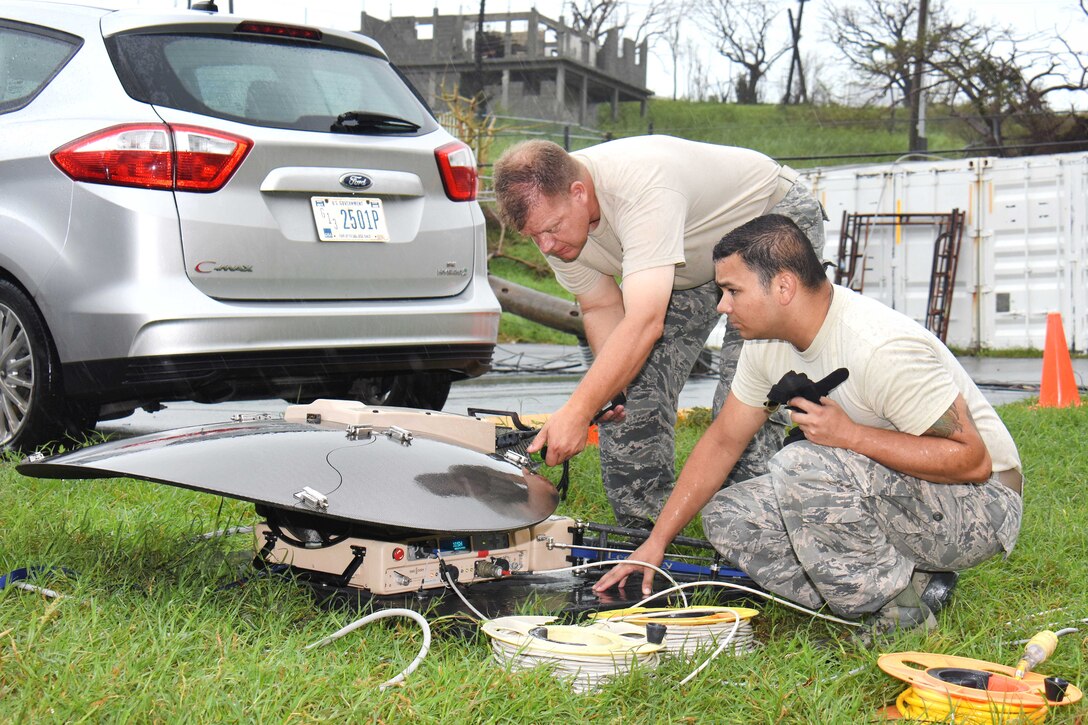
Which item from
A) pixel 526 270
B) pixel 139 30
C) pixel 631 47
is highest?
pixel 631 47

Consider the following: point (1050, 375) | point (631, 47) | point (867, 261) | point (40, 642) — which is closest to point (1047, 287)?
point (867, 261)

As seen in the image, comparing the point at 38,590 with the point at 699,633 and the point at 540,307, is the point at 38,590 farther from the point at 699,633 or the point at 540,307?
the point at 540,307

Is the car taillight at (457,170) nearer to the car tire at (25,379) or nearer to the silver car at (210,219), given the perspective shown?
the silver car at (210,219)

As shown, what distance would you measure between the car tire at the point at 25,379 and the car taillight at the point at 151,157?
690 mm

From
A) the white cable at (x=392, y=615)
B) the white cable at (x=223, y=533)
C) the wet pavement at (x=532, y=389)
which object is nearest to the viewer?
the white cable at (x=392, y=615)

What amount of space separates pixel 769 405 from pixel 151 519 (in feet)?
6.86

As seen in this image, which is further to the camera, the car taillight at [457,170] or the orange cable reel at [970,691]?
the car taillight at [457,170]

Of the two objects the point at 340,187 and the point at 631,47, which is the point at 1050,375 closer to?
the point at 340,187

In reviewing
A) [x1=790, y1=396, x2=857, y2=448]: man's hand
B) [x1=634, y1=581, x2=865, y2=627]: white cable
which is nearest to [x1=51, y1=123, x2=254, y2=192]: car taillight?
[x1=634, y1=581, x2=865, y2=627]: white cable

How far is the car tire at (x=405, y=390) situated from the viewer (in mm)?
5418

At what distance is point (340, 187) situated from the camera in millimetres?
4590

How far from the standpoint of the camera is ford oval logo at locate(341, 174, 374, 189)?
458cm

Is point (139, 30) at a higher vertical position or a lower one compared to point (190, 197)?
higher

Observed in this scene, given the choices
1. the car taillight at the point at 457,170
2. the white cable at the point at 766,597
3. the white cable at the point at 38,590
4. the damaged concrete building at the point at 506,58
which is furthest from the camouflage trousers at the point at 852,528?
the damaged concrete building at the point at 506,58
